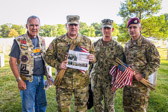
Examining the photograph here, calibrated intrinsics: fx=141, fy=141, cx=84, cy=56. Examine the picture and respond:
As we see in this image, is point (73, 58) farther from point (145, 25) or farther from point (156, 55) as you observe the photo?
point (145, 25)

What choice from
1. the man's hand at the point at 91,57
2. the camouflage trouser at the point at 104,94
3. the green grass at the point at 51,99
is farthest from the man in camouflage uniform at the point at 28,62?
the green grass at the point at 51,99

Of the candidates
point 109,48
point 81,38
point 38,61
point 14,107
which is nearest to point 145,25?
point 109,48

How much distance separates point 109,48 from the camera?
10.2 ft

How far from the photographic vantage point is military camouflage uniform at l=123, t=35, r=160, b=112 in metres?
2.72

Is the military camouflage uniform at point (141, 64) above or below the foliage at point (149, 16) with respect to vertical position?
below

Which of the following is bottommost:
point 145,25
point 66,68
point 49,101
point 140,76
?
point 49,101

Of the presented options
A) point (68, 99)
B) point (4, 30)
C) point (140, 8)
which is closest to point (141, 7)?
point (140, 8)

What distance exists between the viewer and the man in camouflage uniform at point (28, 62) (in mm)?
2598

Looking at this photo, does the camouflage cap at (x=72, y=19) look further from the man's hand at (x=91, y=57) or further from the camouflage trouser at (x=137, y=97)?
the camouflage trouser at (x=137, y=97)

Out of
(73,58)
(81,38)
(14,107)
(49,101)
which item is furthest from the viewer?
(49,101)

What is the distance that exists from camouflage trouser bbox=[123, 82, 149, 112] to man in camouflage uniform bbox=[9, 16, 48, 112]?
6.15 ft

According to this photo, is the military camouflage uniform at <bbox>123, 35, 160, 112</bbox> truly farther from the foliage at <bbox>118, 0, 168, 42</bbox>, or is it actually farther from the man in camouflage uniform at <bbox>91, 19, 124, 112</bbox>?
the foliage at <bbox>118, 0, 168, 42</bbox>

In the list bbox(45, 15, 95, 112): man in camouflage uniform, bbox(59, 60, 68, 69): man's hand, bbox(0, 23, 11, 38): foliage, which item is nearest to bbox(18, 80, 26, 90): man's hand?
bbox(45, 15, 95, 112): man in camouflage uniform

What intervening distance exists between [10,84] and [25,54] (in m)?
4.65
